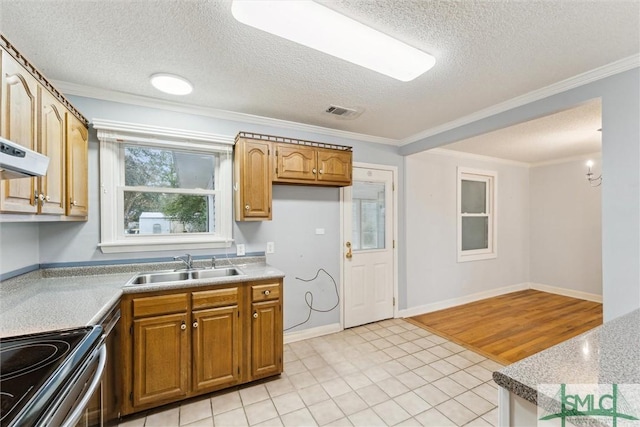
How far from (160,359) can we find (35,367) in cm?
106

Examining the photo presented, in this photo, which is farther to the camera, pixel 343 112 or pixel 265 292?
pixel 343 112

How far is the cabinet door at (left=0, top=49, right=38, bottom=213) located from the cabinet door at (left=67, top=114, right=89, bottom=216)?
42 cm

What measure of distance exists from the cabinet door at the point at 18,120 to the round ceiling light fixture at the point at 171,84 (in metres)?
0.74

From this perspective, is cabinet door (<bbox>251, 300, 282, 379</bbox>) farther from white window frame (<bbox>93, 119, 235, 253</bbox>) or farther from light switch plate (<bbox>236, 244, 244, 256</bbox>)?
white window frame (<bbox>93, 119, 235, 253</bbox>)

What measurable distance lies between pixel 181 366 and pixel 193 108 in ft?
7.32

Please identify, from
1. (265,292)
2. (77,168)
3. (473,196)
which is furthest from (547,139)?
(77,168)

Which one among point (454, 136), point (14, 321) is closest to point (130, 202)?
point (14, 321)

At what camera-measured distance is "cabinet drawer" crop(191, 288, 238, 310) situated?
6.81 feet

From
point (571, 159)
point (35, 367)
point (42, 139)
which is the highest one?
point (571, 159)

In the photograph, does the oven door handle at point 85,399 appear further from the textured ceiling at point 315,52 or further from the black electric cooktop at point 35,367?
the textured ceiling at point 315,52

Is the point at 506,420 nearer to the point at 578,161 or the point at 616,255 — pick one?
the point at 616,255

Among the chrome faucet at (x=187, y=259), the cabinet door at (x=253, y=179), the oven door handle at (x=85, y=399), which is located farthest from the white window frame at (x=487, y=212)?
the oven door handle at (x=85, y=399)

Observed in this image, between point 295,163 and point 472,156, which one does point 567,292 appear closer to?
point 472,156

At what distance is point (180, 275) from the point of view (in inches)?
99.6
